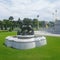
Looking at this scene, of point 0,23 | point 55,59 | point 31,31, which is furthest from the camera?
point 0,23

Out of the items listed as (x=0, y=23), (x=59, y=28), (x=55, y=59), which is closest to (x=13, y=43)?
(x=55, y=59)

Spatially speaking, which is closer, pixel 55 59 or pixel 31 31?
pixel 55 59

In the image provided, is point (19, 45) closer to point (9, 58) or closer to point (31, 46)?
point (31, 46)

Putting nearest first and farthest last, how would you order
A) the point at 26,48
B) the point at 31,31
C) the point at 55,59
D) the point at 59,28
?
1. the point at 55,59
2. the point at 26,48
3. the point at 31,31
4. the point at 59,28

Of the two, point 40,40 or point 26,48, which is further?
point 40,40

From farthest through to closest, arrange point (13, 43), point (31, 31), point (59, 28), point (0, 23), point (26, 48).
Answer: point (0, 23), point (59, 28), point (31, 31), point (13, 43), point (26, 48)

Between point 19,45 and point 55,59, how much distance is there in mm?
5391

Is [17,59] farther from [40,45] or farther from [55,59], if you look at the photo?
[40,45]

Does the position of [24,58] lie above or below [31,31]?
below

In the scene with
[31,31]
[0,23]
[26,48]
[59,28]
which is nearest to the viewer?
[26,48]

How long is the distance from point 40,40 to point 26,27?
4.73 meters

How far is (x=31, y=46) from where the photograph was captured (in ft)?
57.9

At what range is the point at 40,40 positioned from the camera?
19.1 meters

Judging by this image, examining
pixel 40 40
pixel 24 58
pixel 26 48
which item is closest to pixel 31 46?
pixel 26 48
